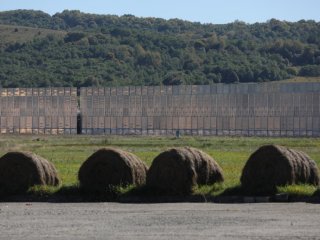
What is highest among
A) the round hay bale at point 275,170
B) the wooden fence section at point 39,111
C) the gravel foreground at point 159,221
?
the round hay bale at point 275,170

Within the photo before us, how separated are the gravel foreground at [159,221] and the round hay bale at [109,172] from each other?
1500 mm

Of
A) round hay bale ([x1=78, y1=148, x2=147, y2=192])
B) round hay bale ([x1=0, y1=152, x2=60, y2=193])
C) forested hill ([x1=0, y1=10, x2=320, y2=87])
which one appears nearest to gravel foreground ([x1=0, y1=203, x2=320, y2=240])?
round hay bale ([x1=78, y1=148, x2=147, y2=192])

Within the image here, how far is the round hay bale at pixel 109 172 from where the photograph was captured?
28.5 metres

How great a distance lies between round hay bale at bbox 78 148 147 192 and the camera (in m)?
28.5

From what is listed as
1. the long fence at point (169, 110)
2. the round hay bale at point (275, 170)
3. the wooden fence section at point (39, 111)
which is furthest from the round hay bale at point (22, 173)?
the wooden fence section at point (39, 111)

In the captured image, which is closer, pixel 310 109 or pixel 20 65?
pixel 310 109

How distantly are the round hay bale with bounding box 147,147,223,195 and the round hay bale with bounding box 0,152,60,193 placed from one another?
2992mm

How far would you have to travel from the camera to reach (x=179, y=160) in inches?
1091

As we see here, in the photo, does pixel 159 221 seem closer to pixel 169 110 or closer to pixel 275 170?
pixel 275 170

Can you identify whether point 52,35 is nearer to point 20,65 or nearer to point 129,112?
point 20,65

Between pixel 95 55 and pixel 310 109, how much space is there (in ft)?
315

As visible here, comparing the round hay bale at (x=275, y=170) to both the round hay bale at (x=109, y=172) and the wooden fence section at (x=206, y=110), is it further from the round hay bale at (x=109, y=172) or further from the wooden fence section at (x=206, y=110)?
the wooden fence section at (x=206, y=110)

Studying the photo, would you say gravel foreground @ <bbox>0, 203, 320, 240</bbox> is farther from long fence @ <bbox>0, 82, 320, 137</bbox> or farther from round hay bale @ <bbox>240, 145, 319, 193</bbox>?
long fence @ <bbox>0, 82, 320, 137</bbox>

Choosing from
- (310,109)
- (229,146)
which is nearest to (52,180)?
(229,146)
